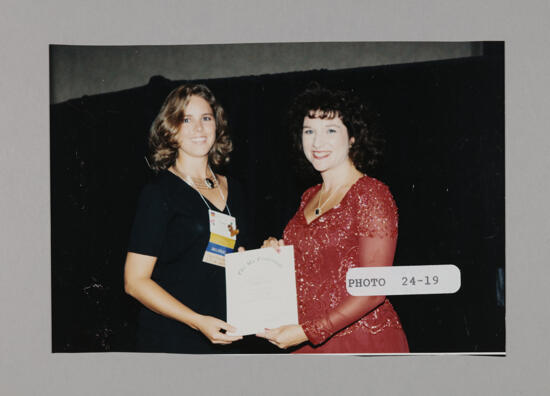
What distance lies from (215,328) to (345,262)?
53 cm

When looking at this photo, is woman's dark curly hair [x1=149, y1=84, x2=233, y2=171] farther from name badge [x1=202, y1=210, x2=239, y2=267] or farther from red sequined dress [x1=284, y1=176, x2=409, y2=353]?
red sequined dress [x1=284, y1=176, x2=409, y2=353]

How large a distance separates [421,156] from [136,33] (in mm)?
1162

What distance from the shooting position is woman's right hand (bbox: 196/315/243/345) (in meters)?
1.81

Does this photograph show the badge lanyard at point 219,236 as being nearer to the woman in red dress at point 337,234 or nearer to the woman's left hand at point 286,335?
the woman in red dress at point 337,234

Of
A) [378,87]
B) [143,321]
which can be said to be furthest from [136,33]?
[143,321]

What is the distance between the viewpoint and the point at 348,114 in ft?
5.90

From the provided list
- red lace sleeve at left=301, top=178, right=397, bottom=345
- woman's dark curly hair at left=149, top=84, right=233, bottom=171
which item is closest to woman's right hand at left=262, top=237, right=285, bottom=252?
red lace sleeve at left=301, top=178, right=397, bottom=345

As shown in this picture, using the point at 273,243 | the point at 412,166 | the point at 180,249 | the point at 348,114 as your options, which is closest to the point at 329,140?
the point at 348,114

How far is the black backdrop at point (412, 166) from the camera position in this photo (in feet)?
5.96

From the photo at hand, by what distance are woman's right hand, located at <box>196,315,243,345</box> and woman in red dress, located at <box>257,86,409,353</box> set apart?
13 centimetres

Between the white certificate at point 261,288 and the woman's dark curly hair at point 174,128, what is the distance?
1.34ft

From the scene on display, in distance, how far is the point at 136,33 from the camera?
73.4 inches

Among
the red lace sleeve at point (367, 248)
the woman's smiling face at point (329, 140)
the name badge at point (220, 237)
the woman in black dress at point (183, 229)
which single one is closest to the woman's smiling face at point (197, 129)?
the woman in black dress at point (183, 229)

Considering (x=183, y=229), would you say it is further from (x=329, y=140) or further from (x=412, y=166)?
(x=412, y=166)
